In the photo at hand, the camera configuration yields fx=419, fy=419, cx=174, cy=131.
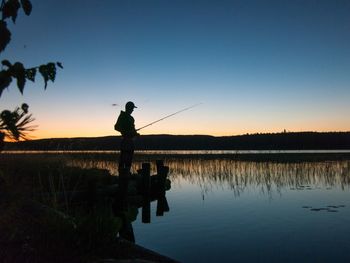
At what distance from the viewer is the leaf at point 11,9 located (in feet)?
9.08

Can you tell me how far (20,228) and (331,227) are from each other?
9.10m

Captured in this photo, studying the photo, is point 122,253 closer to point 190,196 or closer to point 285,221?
point 285,221

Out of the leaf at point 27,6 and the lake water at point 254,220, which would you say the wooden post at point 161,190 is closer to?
the lake water at point 254,220

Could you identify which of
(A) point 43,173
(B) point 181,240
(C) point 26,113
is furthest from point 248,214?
(C) point 26,113

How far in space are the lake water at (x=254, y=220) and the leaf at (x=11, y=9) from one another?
290 inches

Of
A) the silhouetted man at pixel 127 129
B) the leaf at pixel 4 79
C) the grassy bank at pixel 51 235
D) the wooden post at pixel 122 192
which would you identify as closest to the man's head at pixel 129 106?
the silhouetted man at pixel 127 129

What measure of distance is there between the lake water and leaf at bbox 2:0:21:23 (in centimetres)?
737

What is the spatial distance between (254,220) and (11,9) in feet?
38.5

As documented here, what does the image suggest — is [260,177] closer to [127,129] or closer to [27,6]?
Result: [127,129]

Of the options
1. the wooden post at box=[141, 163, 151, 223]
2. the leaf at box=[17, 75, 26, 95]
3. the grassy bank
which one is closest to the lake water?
the wooden post at box=[141, 163, 151, 223]

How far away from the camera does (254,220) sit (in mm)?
13336

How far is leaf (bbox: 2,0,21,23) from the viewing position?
2.77 meters

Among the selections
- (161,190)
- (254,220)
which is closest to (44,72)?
(254,220)

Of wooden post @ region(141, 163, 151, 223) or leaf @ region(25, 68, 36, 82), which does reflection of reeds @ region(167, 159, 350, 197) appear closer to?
wooden post @ region(141, 163, 151, 223)
